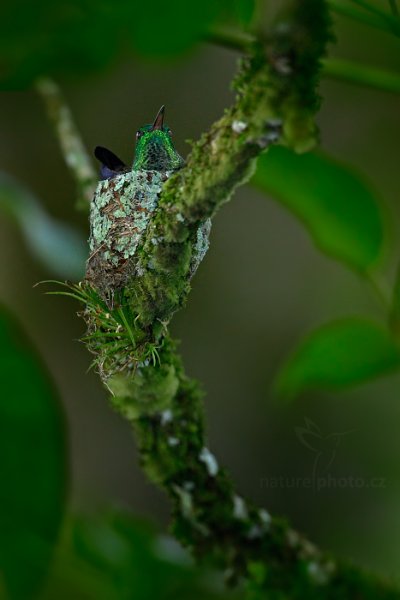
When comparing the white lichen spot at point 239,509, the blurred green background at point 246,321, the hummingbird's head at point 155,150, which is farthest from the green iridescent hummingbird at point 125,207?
the blurred green background at point 246,321

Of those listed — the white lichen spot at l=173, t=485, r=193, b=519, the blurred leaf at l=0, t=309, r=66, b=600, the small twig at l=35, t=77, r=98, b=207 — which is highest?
the small twig at l=35, t=77, r=98, b=207

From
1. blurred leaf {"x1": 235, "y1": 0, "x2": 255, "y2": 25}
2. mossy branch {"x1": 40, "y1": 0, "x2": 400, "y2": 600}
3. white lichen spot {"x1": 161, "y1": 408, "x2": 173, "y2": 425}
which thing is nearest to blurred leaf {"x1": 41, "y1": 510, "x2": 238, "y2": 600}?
mossy branch {"x1": 40, "y1": 0, "x2": 400, "y2": 600}

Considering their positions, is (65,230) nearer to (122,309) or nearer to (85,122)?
(122,309)

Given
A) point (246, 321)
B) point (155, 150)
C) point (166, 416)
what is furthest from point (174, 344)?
point (246, 321)

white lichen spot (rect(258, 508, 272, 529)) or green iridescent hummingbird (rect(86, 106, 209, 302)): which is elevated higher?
green iridescent hummingbird (rect(86, 106, 209, 302))

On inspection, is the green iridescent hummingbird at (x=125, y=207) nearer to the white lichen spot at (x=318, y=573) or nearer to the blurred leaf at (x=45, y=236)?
the blurred leaf at (x=45, y=236)

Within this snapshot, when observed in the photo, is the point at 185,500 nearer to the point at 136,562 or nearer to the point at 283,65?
the point at 136,562

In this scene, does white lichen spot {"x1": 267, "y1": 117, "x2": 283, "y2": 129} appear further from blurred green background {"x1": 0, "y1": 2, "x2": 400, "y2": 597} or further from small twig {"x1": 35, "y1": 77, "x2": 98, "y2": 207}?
A: blurred green background {"x1": 0, "y1": 2, "x2": 400, "y2": 597}
